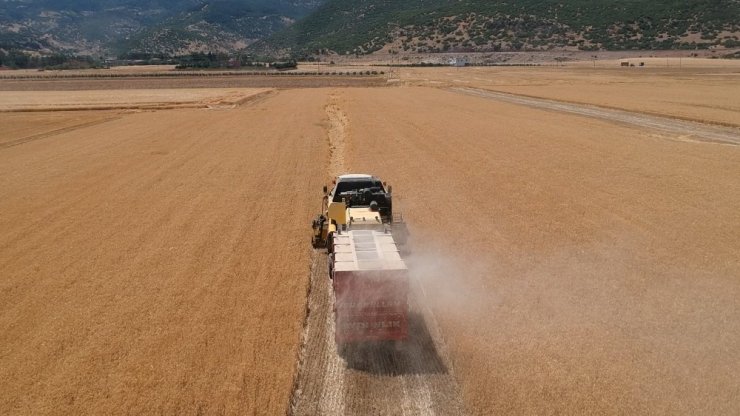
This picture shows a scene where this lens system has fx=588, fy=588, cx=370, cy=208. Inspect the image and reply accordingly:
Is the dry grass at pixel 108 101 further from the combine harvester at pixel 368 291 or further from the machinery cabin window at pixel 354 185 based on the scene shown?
the combine harvester at pixel 368 291

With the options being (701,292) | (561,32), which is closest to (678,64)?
(561,32)

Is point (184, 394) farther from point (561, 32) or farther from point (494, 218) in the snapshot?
point (561, 32)

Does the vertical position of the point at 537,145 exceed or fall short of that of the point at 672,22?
it falls short

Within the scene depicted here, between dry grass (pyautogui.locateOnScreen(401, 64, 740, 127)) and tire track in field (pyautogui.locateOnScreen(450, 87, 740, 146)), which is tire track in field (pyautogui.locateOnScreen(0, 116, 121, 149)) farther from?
dry grass (pyautogui.locateOnScreen(401, 64, 740, 127))

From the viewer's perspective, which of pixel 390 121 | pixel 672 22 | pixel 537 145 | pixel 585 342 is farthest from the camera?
pixel 672 22

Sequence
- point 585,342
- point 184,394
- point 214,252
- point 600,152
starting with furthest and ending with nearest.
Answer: point 600,152 → point 214,252 → point 585,342 → point 184,394

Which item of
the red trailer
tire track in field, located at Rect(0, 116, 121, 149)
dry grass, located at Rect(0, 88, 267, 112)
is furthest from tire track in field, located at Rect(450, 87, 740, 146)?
tire track in field, located at Rect(0, 116, 121, 149)
